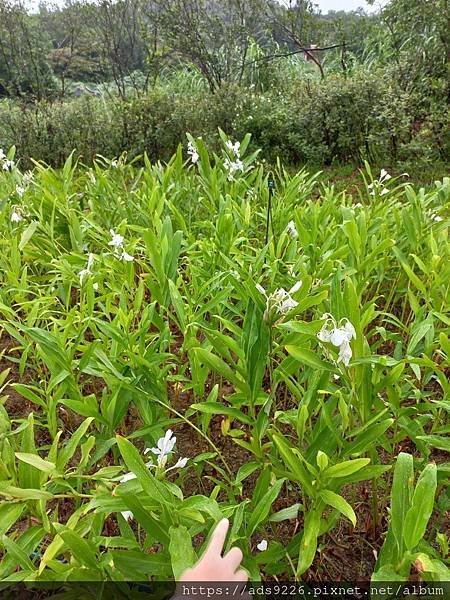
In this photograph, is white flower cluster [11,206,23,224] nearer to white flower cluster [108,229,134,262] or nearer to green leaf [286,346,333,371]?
white flower cluster [108,229,134,262]

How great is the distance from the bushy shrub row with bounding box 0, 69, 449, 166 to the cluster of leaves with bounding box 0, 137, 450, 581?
10.6ft

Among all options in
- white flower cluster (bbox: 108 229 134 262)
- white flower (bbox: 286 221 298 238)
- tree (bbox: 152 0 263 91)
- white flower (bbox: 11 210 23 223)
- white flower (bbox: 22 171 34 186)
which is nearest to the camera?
white flower cluster (bbox: 108 229 134 262)

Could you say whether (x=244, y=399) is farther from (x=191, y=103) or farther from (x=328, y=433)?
(x=191, y=103)

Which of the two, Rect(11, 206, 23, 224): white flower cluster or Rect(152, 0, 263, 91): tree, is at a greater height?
Rect(152, 0, 263, 91): tree

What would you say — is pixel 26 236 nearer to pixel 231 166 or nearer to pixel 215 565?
pixel 231 166

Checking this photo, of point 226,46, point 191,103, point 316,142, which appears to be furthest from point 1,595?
point 226,46

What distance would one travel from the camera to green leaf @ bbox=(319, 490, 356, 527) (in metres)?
0.87

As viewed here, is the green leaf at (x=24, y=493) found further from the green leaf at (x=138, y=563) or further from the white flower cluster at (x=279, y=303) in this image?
the white flower cluster at (x=279, y=303)

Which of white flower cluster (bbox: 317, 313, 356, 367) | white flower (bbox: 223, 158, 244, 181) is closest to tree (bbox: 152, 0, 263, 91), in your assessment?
white flower (bbox: 223, 158, 244, 181)

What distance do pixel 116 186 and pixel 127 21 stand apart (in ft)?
21.7

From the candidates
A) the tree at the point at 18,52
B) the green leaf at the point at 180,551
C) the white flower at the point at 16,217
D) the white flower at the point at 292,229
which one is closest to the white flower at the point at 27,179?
the white flower at the point at 16,217

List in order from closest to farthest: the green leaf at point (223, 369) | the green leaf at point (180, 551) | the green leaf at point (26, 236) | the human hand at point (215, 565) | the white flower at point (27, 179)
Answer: the human hand at point (215, 565) < the green leaf at point (180, 551) < the green leaf at point (223, 369) < the green leaf at point (26, 236) < the white flower at point (27, 179)

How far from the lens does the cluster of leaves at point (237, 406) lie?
3.04 ft

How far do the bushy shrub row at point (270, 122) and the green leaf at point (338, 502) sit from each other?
4.73 m
